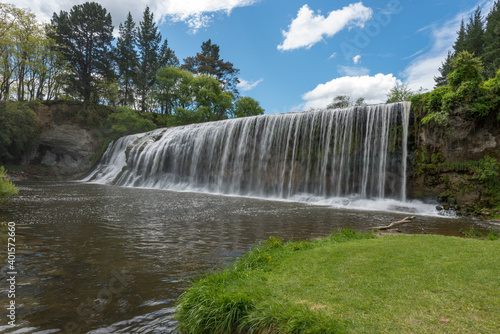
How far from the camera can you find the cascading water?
1684cm

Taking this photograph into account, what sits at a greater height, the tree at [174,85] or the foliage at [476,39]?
the foliage at [476,39]

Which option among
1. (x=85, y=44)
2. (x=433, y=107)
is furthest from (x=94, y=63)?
(x=433, y=107)

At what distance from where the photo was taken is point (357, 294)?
2822 millimetres

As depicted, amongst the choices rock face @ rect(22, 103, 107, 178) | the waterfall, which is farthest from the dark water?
rock face @ rect(22, 103, 107, 178)

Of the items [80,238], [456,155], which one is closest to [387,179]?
[456,155]

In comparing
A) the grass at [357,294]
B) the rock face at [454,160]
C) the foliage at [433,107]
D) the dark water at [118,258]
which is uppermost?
the foliage at [433,107]

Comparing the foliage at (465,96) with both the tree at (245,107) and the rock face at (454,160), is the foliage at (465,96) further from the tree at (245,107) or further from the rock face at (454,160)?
the tree at (245,107)

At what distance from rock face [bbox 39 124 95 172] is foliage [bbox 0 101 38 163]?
2.11 m

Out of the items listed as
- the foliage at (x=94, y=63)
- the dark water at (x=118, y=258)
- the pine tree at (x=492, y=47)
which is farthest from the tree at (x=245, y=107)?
the dark water at (x=118, y=258)

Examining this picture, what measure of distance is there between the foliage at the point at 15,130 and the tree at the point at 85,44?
31.4 ft

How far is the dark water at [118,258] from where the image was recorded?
3.15 metres

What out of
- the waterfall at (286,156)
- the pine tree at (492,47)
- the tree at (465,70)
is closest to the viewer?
the tree at (465,70)

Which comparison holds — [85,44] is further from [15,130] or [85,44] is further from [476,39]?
[476,39]

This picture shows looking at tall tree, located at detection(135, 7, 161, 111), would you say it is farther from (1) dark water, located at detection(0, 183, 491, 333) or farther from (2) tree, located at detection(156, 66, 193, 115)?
(1) dark water, located at detection(0, 183, 491, 333)
